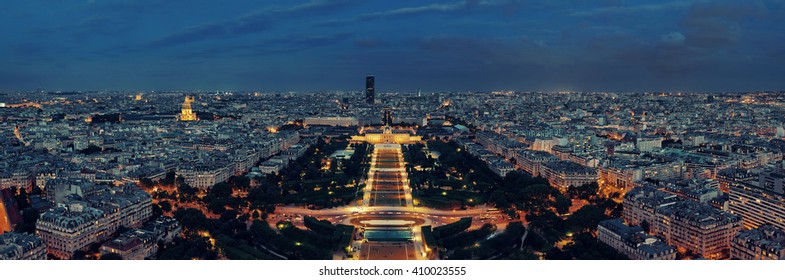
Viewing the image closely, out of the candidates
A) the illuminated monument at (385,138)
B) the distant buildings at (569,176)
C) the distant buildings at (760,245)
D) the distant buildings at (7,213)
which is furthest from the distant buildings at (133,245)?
the illuminated monument at (385,138)

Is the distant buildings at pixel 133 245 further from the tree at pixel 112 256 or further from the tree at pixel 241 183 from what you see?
the tree at pixel 241 183

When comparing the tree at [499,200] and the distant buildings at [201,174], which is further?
the distant buildings at [201,174]

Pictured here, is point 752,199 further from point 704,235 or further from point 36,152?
point 36,152

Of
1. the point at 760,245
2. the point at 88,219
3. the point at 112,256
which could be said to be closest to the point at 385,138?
the point at 88,219

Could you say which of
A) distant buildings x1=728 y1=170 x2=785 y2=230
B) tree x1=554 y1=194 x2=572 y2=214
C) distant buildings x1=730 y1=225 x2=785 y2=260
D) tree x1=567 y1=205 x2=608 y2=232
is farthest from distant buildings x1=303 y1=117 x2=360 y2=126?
distant buildings x1=730 y1=225 x2=785 y2=260

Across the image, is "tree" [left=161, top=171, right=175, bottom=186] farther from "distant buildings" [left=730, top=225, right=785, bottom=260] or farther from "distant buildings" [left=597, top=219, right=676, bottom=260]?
"distant buildings" [left=730, top=225, right=785, bottom=260]

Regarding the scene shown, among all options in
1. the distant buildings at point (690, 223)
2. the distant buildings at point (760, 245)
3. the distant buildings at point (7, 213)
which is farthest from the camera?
the distant buildings at point (7, 213)

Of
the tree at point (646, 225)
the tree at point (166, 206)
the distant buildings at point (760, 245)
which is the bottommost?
the tree at point (166, 206)
